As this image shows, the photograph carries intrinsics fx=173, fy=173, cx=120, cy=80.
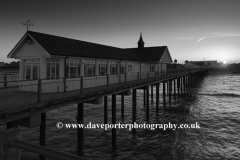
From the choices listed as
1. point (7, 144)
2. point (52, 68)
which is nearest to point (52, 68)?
point (52, 68)

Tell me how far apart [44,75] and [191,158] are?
11.7 m

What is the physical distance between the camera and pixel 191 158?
11227 millimetres

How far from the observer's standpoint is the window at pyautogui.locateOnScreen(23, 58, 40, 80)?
13203 millimetres

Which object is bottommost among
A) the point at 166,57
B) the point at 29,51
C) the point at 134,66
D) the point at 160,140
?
the point at 160,140

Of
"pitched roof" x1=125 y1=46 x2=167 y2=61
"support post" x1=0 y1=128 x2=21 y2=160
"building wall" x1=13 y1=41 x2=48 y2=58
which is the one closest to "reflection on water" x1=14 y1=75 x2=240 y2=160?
"building wall" x1=13 y1=41 x2=48 y2=58

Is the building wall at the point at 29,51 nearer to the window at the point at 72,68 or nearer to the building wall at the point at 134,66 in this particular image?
the window at the point at 72,68

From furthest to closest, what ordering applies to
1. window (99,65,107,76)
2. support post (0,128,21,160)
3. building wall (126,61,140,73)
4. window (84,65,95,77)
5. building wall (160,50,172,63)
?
building wall (160,50,172,63) → building wall (126,61,140,73) → window (99,65,107,76) → window (84,65,95,77) → support post (0,128,21,160)

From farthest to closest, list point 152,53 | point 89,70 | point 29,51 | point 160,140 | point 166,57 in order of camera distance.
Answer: point 166,57, point 152,53, point 89,70, point 160,140, point 29,51

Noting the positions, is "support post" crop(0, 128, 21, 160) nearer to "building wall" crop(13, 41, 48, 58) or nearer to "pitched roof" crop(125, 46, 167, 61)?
"building wall" crop(13, 41, 48, 58)

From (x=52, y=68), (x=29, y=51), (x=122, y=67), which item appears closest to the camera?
(x=52, y=68)

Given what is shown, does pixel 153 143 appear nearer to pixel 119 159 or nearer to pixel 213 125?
pixel 119 159

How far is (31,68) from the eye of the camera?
1352 cm

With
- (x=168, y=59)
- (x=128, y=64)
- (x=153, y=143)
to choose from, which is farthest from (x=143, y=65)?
(x=153, y=143)

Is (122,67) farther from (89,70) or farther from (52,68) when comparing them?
(52,68)
